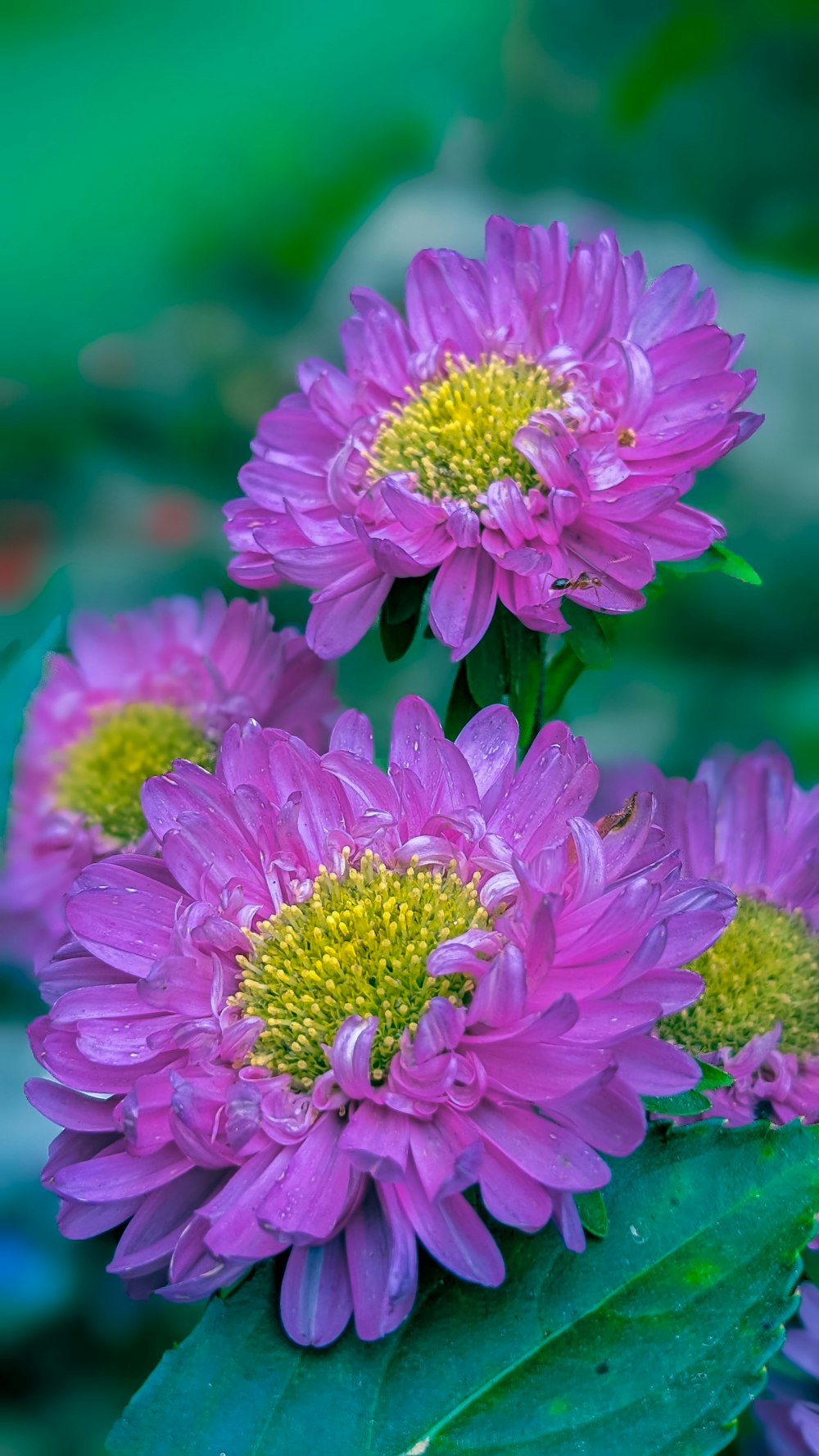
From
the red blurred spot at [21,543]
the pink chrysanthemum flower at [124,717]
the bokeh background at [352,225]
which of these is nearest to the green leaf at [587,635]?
the pink chrysanthemum flower at [124,717]

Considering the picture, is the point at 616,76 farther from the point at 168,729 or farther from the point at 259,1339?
the point at 259,1339

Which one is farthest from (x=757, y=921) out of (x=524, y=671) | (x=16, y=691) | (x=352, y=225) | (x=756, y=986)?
(x=352, y=225)

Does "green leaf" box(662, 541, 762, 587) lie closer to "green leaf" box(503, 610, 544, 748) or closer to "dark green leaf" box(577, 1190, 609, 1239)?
"green leaf" box(503, 610, 544, 748)

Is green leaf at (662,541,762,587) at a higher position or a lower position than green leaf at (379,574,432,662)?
higher

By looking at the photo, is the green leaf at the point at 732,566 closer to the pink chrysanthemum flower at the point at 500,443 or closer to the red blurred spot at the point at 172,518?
the pink chrysanthemum flower at the point at 500,443

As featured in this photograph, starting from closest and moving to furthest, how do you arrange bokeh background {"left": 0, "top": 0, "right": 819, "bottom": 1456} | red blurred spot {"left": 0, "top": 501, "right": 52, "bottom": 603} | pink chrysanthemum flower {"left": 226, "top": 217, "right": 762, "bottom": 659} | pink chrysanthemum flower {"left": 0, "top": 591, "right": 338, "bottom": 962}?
pink chrysanthemum flower {"left": 226, "top": 217, "right": 762, "bottom": 659}, pink chrysanthemum flower {"left": 0, "top": 591, "right": 338, "bottom": 962}, bokeh background {"left": 0, "top": 0, "right": 819, "bottom": 1456}, red blurred spot {"left": 0, "top": 501, "right": 52, "bottom": 603}

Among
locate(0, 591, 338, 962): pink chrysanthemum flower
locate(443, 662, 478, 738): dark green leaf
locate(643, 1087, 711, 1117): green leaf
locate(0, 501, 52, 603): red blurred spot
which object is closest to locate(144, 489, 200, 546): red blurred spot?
locate(0, 501, 52, 603): red blurred spot
